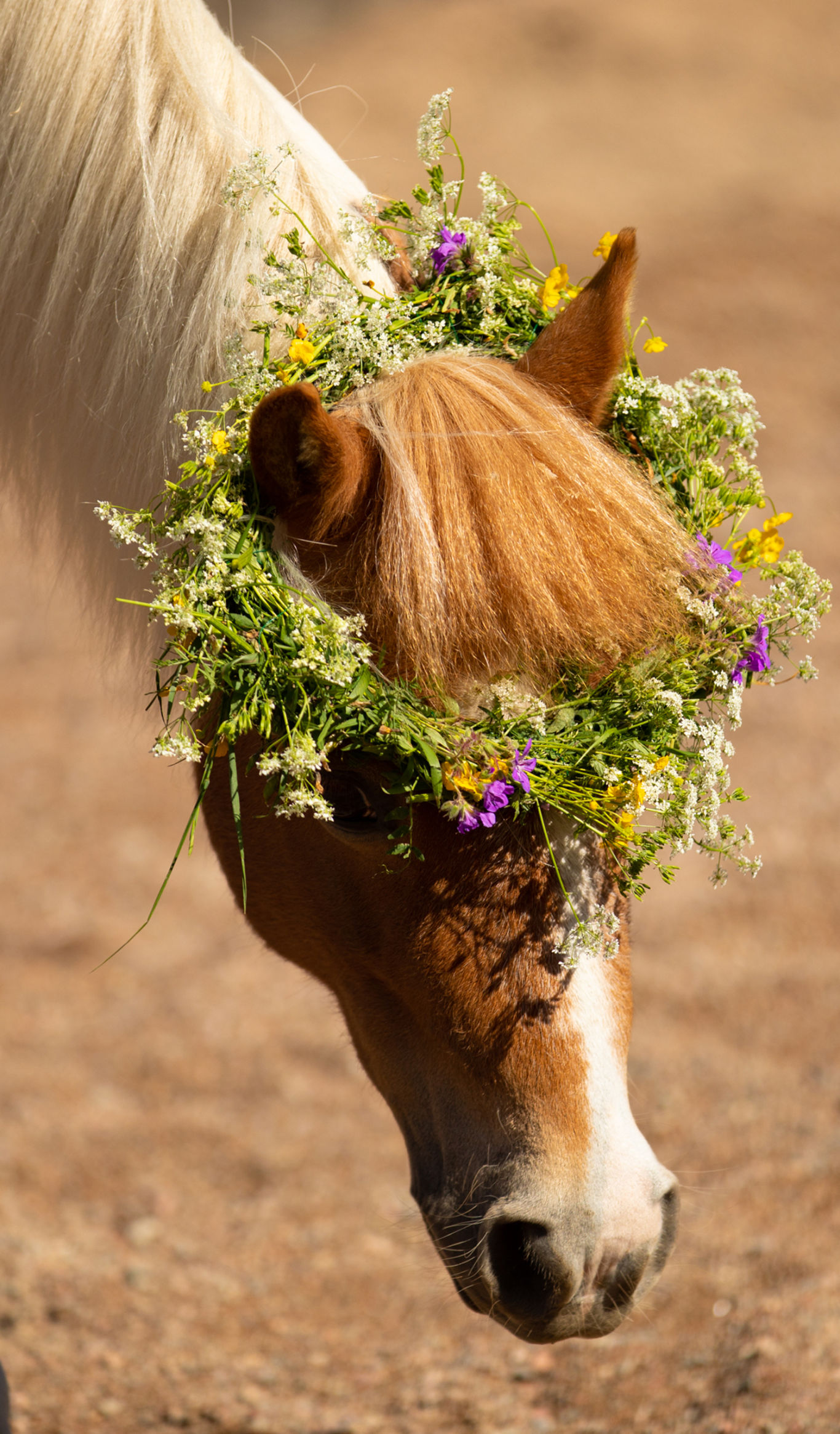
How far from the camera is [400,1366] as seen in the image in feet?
9.22

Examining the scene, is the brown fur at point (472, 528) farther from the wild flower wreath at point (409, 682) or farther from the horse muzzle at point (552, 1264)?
the horse muzzle at point (552, 1264)

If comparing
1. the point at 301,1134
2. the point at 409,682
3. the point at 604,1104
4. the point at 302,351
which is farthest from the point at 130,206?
the point at 301,1134

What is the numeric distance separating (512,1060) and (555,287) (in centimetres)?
112

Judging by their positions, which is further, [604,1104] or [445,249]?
[445,249]

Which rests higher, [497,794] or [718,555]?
[718,555]

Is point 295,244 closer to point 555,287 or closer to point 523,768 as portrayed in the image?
point 555,287

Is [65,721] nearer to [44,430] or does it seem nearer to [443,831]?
[44,430]

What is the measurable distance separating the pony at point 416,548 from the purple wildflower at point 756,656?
160 millimetres

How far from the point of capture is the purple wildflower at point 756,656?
4.93 ft

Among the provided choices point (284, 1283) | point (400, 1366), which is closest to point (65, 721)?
point (284, 1283)

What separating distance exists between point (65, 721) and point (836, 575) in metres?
4.43

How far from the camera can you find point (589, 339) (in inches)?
58.5

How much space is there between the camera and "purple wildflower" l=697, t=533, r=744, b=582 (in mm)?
1473

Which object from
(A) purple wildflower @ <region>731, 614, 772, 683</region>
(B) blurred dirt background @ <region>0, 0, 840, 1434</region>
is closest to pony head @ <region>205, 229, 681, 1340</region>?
(A) purple wildflower @ <region>731, 614, 772, 683</region>
